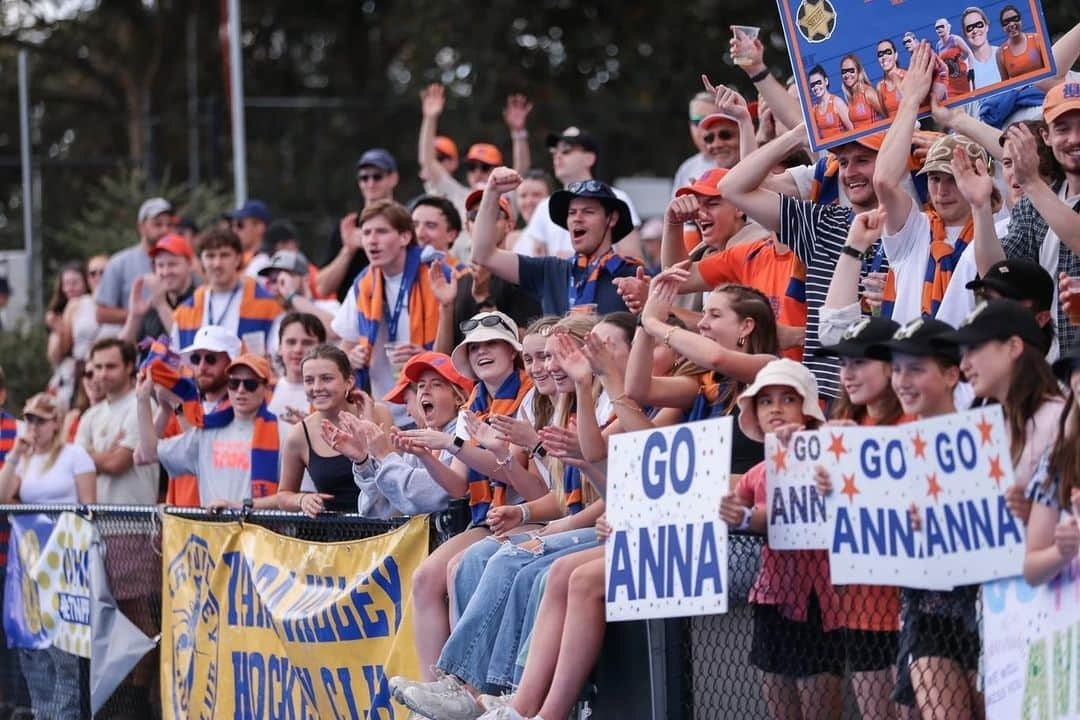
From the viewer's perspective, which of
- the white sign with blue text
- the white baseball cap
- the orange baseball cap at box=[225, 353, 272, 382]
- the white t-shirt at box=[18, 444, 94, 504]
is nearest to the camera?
the white sign with blue text

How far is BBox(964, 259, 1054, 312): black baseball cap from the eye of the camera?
20.8 ft

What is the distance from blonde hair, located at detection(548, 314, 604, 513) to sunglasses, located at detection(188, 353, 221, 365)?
3.29 m

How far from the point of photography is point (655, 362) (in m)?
8.07

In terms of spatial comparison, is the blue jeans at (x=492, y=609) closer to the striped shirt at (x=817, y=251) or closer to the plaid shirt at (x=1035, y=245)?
the striped shirt at (x=817, y=251)

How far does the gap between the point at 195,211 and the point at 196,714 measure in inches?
410

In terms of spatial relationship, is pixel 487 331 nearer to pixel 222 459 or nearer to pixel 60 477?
pixel 222 459

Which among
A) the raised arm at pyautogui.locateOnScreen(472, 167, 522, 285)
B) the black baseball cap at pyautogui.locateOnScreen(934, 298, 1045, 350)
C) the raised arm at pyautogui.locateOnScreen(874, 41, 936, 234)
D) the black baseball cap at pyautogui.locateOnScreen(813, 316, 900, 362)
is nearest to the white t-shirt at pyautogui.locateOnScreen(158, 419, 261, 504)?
the raised arm at pyautogui.locateOnScreen(472, 167, 522, 285)

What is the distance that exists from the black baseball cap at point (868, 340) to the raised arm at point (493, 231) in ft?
11.8

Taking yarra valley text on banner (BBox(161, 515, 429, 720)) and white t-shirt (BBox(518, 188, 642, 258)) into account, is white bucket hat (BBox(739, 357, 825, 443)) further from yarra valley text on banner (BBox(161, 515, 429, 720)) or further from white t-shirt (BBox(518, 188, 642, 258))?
white t-shirt (BBox(518, 188, 642, 258))

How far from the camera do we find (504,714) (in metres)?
6.85

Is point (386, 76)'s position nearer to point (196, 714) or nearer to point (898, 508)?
point (196, 714)

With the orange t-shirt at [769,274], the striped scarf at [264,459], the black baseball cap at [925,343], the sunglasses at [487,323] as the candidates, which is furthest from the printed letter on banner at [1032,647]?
the striped scarf at [264,459]

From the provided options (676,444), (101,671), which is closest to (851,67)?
(676,444)

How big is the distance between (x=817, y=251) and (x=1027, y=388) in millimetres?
2426
